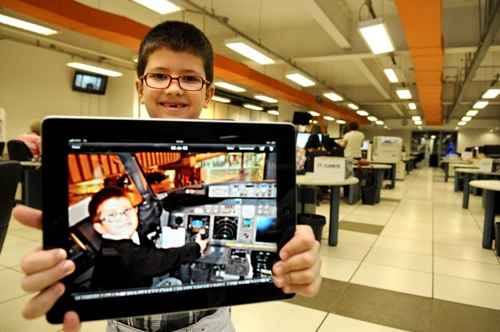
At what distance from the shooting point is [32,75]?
7387 mm

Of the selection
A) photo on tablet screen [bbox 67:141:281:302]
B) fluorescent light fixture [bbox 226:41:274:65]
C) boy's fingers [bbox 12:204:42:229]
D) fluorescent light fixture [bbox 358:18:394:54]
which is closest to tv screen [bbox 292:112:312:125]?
fluorescent light fixture [bbox 226:41:274:65]

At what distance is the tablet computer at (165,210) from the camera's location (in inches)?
18.4

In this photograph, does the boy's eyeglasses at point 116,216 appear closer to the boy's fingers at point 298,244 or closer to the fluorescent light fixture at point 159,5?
the boy's fingers at point 298,244

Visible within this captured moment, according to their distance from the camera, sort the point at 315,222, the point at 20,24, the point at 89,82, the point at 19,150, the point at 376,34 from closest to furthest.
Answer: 1. the point at 315,222
2. the point at 376,34
3. the point at 19,150
4. the point at 20,24
5. the point at 89,82

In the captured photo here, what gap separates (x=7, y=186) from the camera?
3.67 ft

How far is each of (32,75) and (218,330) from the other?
854 cm

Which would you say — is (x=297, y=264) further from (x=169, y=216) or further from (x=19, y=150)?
(x=19, y=150)

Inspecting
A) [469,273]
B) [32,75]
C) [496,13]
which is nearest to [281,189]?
[469,273]

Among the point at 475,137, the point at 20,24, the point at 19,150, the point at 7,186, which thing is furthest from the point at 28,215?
the point at 475,137

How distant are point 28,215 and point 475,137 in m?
26.6

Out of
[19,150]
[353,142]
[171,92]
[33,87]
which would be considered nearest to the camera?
[171,92]

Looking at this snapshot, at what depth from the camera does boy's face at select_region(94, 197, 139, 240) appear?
19.5 inches

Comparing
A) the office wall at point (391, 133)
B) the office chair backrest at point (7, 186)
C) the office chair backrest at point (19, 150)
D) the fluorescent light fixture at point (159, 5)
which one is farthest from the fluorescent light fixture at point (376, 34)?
the office wall at point (391, 133)

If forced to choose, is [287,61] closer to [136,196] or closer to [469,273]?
[469,273]
